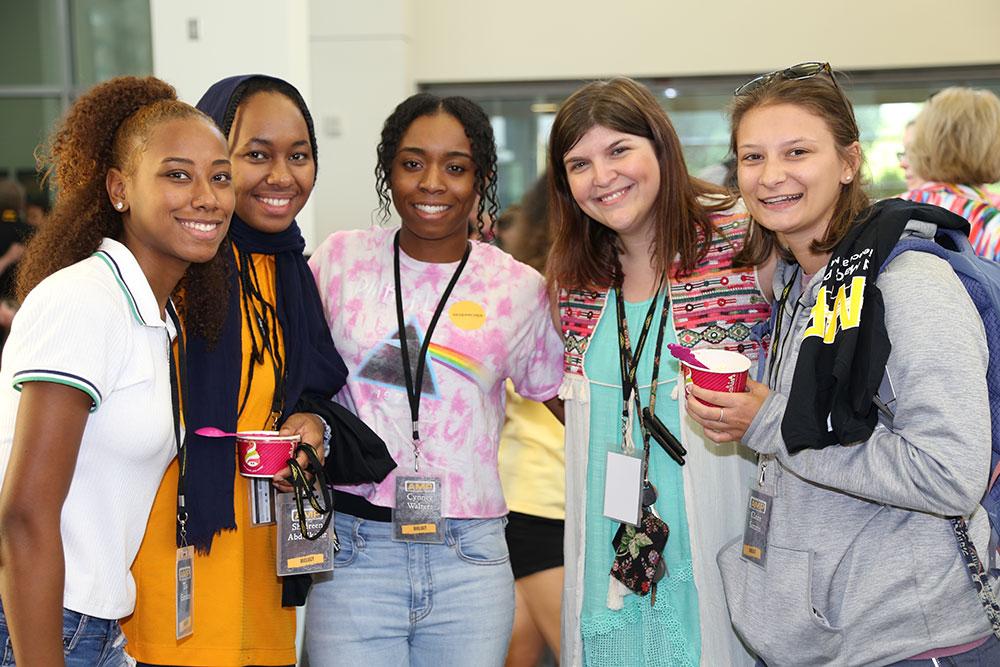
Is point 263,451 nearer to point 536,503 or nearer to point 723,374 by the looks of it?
point 723,374

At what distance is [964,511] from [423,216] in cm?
146

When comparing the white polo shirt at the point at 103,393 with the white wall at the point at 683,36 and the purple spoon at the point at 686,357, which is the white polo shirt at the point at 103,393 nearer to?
the purple spoon at the point at 686,357

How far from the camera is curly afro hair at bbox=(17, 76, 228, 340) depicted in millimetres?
1911

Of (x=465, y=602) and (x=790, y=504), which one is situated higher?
(x=790, y=504)

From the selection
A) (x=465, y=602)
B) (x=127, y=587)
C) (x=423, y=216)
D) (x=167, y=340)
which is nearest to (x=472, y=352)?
(x=423, y=216)

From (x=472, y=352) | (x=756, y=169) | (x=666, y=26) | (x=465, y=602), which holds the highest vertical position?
(x=666, y=26)

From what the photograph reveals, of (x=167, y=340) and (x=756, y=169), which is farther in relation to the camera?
(x=756, y=169)

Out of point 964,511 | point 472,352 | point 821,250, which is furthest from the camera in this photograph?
point 472,352

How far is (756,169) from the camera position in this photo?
6.98 feet

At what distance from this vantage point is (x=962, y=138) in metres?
4.17

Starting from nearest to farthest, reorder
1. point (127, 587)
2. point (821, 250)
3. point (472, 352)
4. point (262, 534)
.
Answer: point (127, 587)
point (821, 250)
point (262, 534)
point (472, 352)

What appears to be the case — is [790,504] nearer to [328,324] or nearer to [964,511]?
[964,511]

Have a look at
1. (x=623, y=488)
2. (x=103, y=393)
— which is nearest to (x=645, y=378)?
(x=623, y=488)

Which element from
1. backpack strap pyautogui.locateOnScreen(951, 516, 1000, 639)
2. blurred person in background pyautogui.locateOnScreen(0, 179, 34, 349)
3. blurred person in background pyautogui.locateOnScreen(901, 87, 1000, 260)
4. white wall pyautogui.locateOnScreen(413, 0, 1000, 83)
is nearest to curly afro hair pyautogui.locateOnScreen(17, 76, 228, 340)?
backpack strap pyautogui.locateOnScreen(951, 516, 1000, 639)
